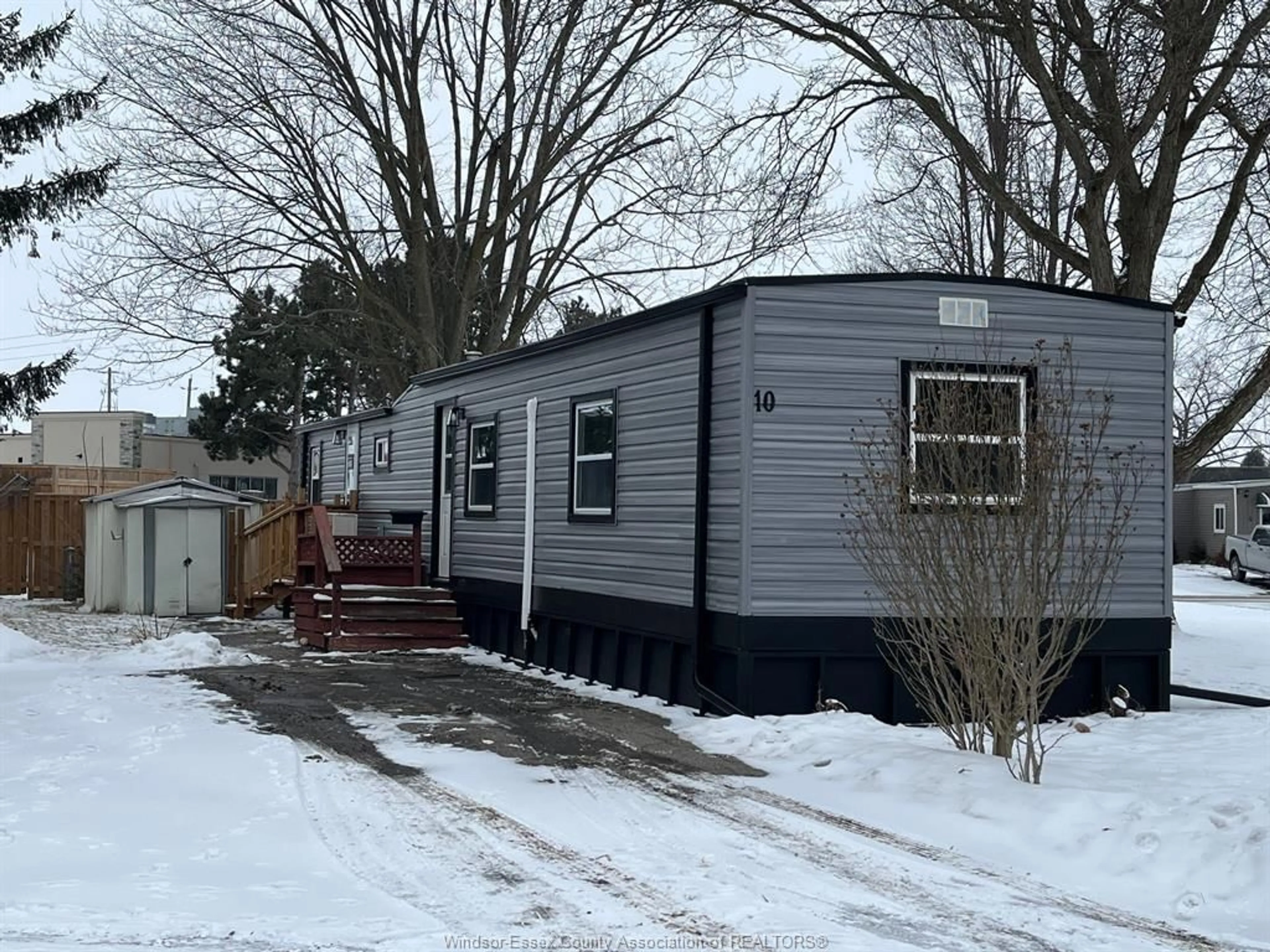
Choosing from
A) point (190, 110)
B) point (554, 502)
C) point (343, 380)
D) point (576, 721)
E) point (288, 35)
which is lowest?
point (576, 721)

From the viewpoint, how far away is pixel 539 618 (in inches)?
573

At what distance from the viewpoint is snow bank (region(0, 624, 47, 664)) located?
1435cm

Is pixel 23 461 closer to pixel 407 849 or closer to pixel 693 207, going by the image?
pixel 693 207

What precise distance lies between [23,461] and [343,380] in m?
17.6

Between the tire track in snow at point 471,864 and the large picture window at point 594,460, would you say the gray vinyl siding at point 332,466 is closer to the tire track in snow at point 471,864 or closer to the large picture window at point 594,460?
the large picture window at point 594,460

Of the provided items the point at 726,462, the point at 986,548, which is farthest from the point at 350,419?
the point at 986,548

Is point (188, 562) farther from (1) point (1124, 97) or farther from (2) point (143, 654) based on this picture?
(1) point (1124, 97)

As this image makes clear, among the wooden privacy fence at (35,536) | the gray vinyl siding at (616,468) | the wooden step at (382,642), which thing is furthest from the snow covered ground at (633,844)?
the wooden privacy fence at (35,536)

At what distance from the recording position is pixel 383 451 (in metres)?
20.8

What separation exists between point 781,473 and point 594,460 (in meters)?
3.21

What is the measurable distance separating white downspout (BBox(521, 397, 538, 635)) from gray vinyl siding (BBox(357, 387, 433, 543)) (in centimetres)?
370

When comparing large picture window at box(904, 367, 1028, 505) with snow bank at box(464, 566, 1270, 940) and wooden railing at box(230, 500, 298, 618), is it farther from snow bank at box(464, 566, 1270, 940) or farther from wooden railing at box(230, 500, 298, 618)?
wooden railing at box(230, 500, 298, 618)

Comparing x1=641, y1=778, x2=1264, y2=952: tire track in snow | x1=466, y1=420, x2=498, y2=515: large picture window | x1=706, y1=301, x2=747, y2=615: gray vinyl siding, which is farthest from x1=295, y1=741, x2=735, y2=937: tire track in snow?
x1=466, y1=420, x2=498, y2=515: large picture window

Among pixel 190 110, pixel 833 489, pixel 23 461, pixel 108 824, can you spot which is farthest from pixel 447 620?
pixel 23 461
